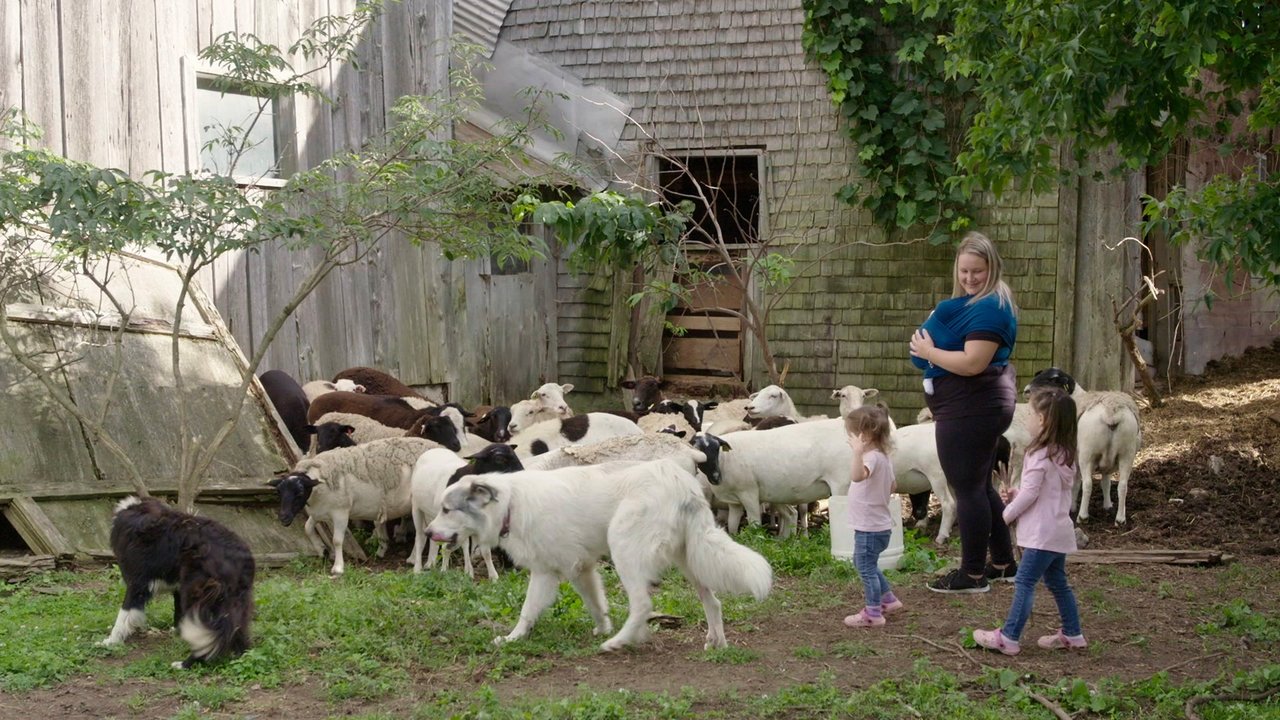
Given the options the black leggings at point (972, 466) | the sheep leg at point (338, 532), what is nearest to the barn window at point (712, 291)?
the sheep leg at point (338, 532)

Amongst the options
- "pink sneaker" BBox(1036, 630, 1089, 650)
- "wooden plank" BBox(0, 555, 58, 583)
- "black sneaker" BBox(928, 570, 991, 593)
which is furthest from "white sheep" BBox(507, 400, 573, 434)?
"pink sneaker" BBox(1036, 630, 1089, 650)

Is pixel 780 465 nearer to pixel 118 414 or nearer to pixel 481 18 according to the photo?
pixel 118 414

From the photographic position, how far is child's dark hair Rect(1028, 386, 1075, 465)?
6.52 meters

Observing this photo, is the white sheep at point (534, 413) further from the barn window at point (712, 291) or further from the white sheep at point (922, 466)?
the barn window at point (712, 291)

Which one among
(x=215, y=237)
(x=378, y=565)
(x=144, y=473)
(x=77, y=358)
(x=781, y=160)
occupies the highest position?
(x=781, y=160)

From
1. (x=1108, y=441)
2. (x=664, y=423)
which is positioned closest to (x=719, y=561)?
(x=664, y=423)

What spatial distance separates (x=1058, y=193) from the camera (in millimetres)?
15805

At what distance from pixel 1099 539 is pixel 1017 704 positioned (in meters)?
4.95

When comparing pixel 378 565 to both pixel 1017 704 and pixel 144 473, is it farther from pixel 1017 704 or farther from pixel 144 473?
pixel 1017 704

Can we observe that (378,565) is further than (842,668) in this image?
Yes

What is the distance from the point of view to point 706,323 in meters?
18.0

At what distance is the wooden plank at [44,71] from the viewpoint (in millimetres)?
10234

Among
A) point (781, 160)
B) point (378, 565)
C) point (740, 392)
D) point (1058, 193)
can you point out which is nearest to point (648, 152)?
point (781, 160)

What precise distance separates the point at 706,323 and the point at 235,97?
7774mm
